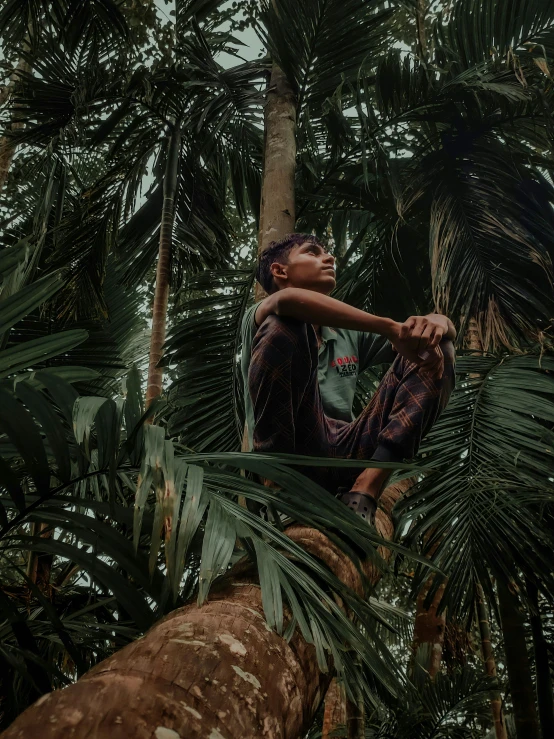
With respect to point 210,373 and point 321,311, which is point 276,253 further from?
point 210,373

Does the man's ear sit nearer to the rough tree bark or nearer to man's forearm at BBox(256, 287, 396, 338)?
man's forearm at BBox(256, 287, 396, 338)

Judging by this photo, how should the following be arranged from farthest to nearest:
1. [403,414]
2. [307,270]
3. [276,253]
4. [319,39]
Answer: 1. [319,39]
2. [276,253]
3. [307,270]
4. [403,414]

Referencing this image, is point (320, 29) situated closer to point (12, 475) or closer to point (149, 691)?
point (12, 475)

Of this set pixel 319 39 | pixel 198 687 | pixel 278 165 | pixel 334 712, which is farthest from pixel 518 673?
pixel 319 39

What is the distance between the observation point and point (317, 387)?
2.22 m

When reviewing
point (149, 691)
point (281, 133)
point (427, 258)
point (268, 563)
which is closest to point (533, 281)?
point (427, 258)

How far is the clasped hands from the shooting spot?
6.65 ft

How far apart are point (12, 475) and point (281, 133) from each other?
2690 mm

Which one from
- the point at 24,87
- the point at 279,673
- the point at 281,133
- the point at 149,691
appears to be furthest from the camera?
the point at 24,87

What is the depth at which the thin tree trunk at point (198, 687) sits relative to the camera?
75 cm

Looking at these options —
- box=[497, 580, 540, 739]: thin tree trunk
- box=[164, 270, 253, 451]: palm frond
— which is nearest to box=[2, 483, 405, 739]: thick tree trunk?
box=[164, 270, 253, 451]: palm frond

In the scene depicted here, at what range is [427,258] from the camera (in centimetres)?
441

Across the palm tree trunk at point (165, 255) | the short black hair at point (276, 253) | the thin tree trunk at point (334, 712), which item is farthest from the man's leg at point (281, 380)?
the thin tree trunk at point (334, 712)

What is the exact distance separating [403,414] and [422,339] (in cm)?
23
